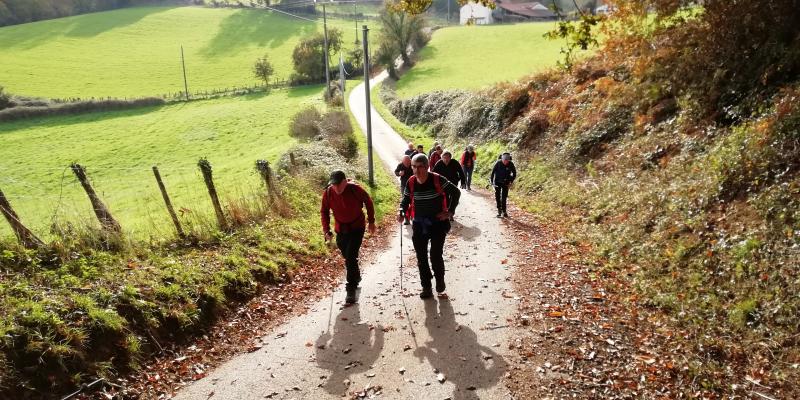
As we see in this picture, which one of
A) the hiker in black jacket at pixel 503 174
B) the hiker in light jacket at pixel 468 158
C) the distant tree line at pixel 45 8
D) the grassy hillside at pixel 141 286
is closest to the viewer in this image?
the grassy hillside at pixel 141 286

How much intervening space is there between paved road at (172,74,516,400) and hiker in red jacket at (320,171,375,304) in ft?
2.28

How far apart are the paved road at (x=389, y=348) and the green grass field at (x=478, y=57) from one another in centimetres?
2915

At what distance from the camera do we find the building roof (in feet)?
291

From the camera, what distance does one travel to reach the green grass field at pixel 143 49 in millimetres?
61781

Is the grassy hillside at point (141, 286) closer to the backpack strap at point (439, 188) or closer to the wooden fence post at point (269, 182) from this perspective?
the wooden fence post at point (269, 182)

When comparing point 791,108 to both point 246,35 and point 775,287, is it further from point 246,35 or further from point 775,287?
point 246,35

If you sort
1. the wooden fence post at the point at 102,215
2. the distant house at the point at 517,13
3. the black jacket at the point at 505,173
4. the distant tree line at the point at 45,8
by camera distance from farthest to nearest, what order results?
the distant tree line at the point at 45,8 < the distant house at the point at 517,13 < the black jacket at the point at 505,173 < the wooden fence post at the point at 102,215

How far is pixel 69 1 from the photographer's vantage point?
325 ft

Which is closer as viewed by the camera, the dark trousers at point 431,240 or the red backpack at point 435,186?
the red backpack at point 435,186

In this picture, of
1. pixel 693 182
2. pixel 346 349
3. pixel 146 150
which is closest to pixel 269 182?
pixel 346 349

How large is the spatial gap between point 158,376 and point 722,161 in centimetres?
1087

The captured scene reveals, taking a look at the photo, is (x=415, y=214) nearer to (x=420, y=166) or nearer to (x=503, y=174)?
(x=420, y=166)

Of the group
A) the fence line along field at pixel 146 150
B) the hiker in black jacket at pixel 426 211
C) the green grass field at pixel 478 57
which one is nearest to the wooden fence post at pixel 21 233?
the fence line along field at pixel 146 150

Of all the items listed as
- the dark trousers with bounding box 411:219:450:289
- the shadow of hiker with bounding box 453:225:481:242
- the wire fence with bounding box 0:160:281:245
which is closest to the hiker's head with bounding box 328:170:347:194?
the dark trousers with bounding box 411:219:450:289
